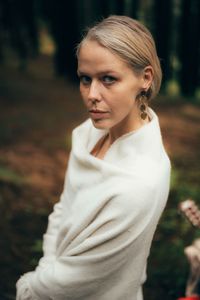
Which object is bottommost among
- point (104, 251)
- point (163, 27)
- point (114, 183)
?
point (163, 27)

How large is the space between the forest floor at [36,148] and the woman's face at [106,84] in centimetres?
182

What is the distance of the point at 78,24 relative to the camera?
941 cm

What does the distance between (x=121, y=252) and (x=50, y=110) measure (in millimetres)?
6086

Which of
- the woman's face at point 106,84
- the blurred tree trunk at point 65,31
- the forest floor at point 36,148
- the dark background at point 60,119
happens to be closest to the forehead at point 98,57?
the woman's face at point 106,84

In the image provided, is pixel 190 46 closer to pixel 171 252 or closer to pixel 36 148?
pixel 36 148

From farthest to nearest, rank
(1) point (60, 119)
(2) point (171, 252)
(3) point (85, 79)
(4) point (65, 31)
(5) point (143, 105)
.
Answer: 1. (4) point (65, 31)
2. (1) point (60, 119)
3. (2) point (171, 252)
4. (5) point (143, 105)
5. (3) point (85, 79)

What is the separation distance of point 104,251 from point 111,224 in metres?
0.13

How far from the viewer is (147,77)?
2.23 meters

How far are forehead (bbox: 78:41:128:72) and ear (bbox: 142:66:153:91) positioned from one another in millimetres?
121

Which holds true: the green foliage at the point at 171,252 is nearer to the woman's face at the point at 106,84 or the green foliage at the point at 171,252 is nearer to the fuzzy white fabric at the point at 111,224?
the fuzzy white fabric at the point at 111,224

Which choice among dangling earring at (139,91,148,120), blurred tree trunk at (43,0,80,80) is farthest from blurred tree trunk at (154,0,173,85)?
dangling earring at (139,91,148,120)

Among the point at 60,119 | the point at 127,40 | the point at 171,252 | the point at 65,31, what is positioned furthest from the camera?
the point at 65,31

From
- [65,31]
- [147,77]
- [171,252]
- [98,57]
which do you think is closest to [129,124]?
[147,77]

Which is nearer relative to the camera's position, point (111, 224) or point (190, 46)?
point (111, 224)
